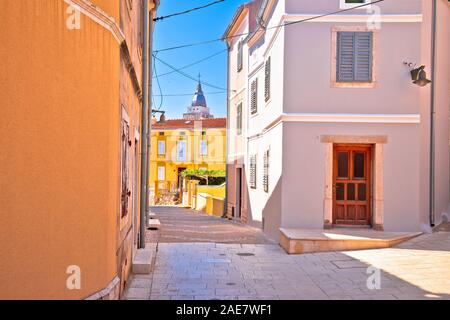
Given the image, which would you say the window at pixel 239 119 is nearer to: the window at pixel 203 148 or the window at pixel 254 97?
the window at pixel 254 97

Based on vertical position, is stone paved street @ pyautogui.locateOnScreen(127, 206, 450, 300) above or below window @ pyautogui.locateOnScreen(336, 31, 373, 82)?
below

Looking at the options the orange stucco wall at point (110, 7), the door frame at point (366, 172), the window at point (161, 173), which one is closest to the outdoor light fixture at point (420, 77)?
the door frame at point (366, 172)

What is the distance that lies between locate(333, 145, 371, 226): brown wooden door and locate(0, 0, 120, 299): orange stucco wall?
314 inches

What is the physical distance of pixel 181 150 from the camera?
53719 mm

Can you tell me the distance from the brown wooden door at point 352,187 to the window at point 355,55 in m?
1.83

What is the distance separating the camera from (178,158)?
53500 mm

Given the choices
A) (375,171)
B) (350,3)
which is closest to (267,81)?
(350,3)

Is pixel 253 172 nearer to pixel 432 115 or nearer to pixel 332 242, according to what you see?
pixel 432 115

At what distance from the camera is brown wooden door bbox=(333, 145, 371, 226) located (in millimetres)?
12211

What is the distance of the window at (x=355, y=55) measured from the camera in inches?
465

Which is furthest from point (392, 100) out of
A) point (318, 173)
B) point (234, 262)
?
point (234, 262)

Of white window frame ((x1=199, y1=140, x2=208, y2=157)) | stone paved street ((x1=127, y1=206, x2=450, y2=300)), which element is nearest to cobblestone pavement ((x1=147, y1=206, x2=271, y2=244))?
stone paved street ((x1=127, y1=206, x2=450, y2=300))

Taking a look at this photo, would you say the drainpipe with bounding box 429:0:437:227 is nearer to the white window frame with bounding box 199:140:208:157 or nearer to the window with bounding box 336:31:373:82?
the window with bounding box 336:31:373:82

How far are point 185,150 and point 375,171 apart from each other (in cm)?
4263
